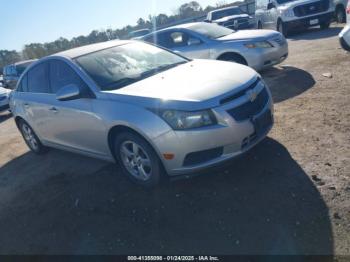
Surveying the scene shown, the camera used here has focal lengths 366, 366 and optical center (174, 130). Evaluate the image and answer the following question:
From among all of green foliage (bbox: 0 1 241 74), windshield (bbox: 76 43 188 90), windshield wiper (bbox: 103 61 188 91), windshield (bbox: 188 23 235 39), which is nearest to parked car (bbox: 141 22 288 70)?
windshield (bbox: 188 23 235 39)

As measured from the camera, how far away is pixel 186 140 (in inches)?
148

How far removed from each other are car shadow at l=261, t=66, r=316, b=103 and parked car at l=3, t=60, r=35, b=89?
14.5 metres

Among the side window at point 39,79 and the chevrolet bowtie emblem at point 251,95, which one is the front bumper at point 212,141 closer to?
the chevrolet bowtie emblem at point 251,95

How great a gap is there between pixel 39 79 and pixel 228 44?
175 inches

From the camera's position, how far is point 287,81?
25.3 ft

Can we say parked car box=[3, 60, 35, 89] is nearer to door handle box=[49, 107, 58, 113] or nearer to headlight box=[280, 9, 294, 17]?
headlight box=[280, 9, 294, 17]

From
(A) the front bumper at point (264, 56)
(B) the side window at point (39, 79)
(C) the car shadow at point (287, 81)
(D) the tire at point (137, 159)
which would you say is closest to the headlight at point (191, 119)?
(D) the tire at point (137, 159)

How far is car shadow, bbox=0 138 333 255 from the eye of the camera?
10.4 ft

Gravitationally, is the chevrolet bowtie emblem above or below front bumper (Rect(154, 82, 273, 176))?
above

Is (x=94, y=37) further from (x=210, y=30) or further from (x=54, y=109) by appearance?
(x=54, y=109)

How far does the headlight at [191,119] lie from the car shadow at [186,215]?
0.60 m

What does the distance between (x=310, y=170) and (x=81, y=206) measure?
105 inches

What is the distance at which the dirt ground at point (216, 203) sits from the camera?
10.5 feet

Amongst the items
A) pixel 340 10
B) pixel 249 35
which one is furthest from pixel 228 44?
pixel 340 10
